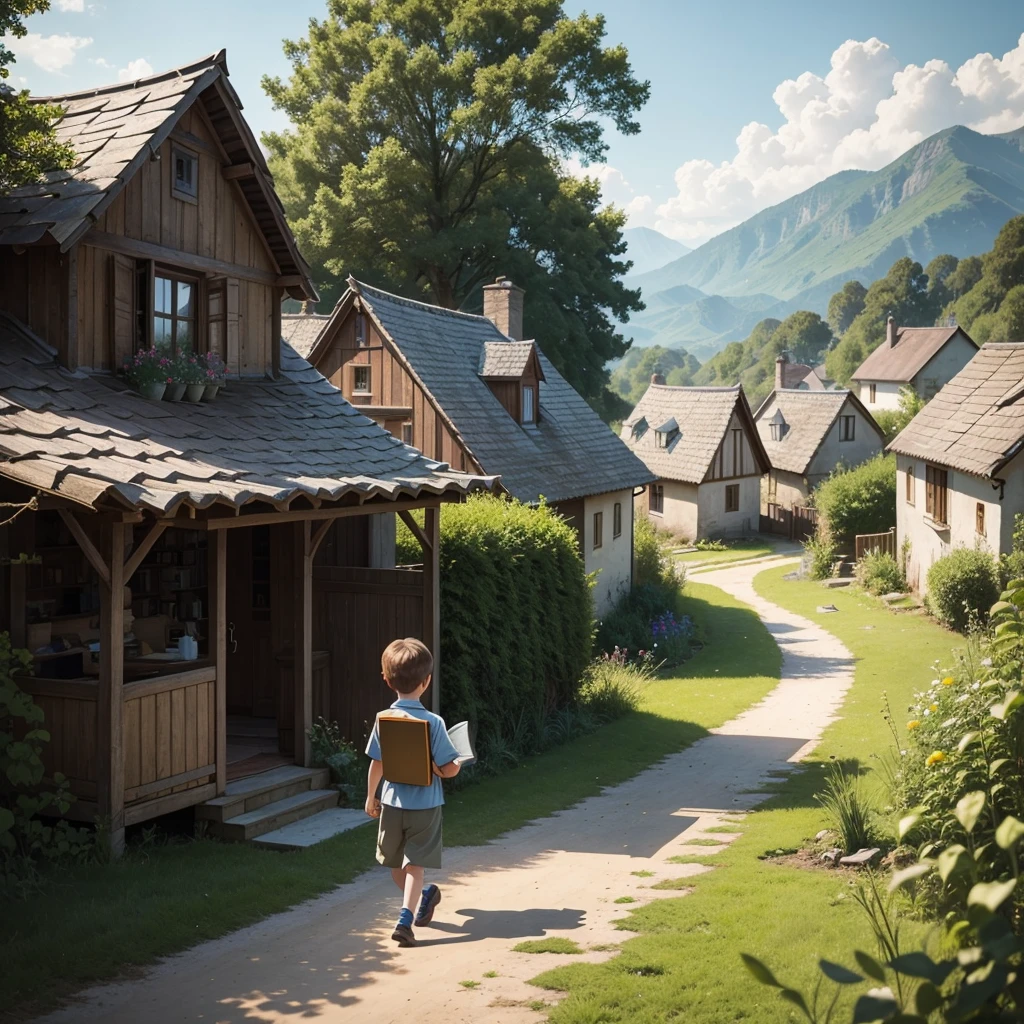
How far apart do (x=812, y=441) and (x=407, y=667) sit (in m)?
49.6

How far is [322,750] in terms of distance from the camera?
40.7ft

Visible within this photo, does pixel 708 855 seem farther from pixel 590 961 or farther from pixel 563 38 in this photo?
pixel 563 38

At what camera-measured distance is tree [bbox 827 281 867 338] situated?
16838cm

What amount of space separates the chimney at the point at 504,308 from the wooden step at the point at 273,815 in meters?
21.2

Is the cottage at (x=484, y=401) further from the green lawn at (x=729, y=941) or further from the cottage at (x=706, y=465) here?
the cottage at (x=706, y=465)

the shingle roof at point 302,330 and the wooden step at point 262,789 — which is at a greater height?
the shingle roof at point 302,330

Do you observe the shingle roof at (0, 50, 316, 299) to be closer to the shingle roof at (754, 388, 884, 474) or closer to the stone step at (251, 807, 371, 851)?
the stone step at (251, 807, 371, 851)

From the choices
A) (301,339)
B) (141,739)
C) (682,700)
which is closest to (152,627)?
(141,739)

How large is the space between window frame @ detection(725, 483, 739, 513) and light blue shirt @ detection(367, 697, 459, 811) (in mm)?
44619

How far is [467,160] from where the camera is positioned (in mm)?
43844

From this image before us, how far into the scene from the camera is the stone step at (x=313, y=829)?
10.6 metres

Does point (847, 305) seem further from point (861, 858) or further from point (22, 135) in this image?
point (861, 858)

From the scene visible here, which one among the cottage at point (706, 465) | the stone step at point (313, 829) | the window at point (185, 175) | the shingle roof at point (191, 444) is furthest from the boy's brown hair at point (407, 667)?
the cottage at point (706, 465)

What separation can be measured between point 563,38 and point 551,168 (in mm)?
4817
